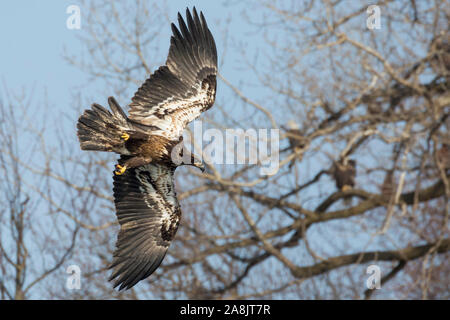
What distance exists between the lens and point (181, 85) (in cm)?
848

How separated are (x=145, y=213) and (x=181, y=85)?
137cm

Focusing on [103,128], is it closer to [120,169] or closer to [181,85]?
[120,169]

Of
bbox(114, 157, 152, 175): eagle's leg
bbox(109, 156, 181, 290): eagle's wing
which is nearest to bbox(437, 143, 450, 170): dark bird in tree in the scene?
bbox(109, 156, 181, 290): eagle's wing

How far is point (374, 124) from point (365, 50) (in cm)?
206

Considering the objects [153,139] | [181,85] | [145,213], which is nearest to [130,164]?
[153,139]

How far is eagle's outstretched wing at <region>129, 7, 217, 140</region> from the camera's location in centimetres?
830

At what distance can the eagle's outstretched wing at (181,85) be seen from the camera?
8.30 m

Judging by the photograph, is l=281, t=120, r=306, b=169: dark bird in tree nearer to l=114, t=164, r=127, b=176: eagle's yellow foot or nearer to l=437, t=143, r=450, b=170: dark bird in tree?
l=437, t=143, r=450, b=170: dark bird in tree

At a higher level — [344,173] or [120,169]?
[120,169]

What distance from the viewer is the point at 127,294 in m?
16.4

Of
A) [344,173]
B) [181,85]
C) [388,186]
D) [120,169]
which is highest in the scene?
[181,85]

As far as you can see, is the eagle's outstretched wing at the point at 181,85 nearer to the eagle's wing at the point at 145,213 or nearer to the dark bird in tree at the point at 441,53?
the eagle's wing at the point at 145,213

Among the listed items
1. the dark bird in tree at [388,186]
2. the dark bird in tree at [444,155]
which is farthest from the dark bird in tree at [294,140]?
the dark bird in tree at [444,155]

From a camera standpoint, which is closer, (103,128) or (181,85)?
(103,128)
